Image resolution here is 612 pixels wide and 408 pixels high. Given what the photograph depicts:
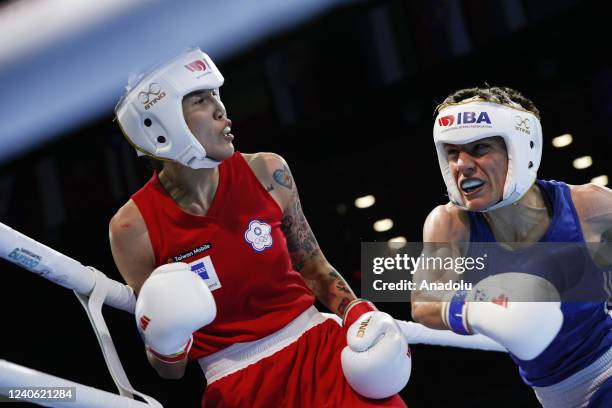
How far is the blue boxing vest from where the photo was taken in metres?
1.99

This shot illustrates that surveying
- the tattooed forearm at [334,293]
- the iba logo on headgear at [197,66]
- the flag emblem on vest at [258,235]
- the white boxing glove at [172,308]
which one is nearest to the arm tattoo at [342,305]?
the tattooed forearm at [334,293]

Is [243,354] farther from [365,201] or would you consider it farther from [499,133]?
[365,201]

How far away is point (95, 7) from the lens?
0.57 meters

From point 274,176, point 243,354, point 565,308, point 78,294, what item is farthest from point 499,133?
point 78,294

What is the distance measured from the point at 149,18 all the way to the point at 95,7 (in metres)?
0.05

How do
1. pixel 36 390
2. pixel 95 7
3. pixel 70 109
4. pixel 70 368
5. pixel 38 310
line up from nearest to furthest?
pixel 95 7 → pixel 70 109 → pixel 36 390 → pixel 70 368 → pixel 38 310

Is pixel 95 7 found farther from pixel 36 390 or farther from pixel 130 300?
pixel 130 300

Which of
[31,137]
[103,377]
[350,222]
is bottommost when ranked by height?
[103,377]

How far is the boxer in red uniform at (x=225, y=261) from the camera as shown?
181 cm

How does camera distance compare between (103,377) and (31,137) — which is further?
(103,377)

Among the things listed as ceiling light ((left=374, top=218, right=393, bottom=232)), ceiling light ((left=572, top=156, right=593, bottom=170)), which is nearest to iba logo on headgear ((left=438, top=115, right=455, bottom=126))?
ceiling light ((left=374, top=218, right=393, bottom=232))

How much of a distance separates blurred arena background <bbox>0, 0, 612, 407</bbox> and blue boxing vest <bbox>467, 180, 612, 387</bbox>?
168cm

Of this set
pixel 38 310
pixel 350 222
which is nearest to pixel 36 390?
pixel 38 310

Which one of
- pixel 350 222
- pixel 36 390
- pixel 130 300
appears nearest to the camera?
pixel 36 390
